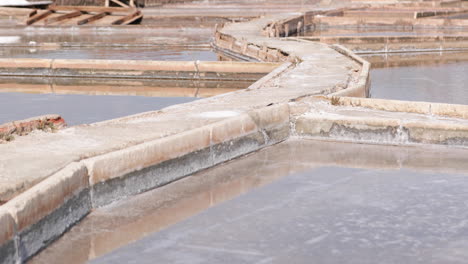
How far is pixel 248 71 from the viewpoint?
1691cm

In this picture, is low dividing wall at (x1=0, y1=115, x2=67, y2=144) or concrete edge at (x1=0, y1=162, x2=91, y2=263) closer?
concrete edge at (x1=0, y1=162, x2=91, y2=263)

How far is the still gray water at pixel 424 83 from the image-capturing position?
14.4 m

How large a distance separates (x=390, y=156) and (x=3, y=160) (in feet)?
13.9

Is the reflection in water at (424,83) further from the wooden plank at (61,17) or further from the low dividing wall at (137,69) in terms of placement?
the wooden plank at (61,17)

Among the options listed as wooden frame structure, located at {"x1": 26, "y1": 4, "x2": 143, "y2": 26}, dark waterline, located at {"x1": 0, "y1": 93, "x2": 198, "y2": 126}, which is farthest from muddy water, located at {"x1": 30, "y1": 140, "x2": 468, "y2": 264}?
wooden frame structure, located at {"x1": 26, "y1": 4, "x2": 143, "y2": 26}

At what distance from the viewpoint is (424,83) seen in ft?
54.4

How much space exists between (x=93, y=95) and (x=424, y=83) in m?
6.66

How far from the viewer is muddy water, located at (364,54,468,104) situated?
14589mm

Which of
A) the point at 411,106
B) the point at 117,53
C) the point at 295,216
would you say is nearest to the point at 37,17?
the point at 117,53

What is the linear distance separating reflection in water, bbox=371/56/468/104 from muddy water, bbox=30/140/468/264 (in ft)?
19.0

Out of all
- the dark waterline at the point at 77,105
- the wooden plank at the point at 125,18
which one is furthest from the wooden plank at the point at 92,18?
the dark waterline at the point at 77,105

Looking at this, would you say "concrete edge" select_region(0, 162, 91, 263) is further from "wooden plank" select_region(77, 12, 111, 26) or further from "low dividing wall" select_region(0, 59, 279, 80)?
"wooden plank" select_region(77, 12, 111, 26)

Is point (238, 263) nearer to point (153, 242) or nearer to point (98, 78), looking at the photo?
point (153, 242)

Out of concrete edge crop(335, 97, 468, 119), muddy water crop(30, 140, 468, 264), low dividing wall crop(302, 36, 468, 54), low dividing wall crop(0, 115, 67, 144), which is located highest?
low dividing wall crop(0, 115, 67, 144)
